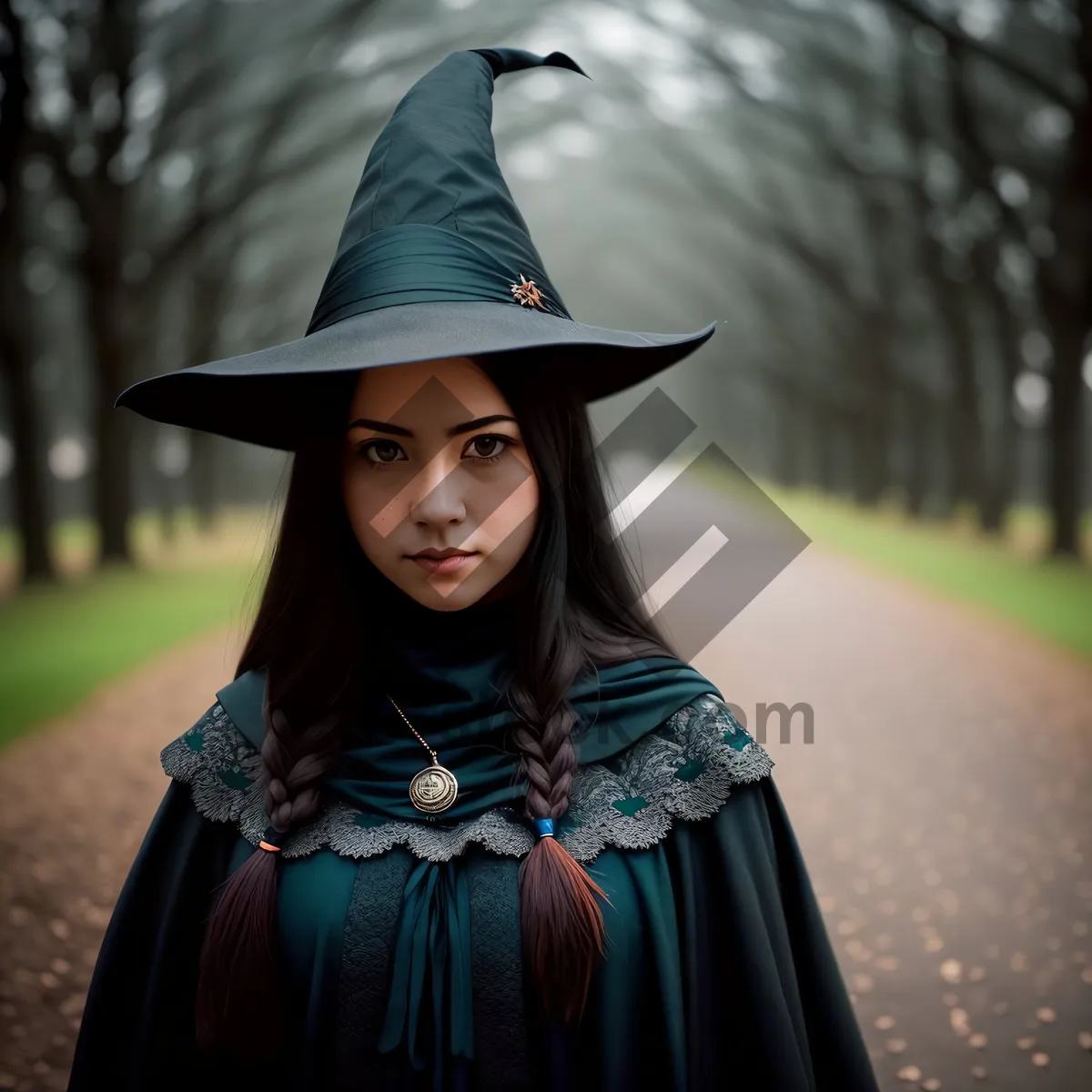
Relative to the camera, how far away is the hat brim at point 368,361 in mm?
1562

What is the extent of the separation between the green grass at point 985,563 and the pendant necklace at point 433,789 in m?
2.47

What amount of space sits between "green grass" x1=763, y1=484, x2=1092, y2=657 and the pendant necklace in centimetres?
247

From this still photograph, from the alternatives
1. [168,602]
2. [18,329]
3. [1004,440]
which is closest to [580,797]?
[18,329]

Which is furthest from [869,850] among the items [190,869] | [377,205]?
[377,205]

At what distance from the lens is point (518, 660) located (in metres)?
1.81

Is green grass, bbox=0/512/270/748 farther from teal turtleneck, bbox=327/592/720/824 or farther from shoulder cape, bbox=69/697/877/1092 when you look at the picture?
teal turtleneck, bbox=327/592/720/824

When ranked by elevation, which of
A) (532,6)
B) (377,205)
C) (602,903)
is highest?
(532,6)

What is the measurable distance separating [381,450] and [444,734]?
547 mm

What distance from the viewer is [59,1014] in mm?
3908

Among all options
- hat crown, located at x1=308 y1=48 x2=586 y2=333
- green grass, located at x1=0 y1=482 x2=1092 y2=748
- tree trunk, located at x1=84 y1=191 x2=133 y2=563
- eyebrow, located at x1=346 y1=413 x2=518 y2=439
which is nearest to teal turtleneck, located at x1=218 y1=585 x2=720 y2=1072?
eyebrow, located at x1=346 y1=413 x2=518 y2=439

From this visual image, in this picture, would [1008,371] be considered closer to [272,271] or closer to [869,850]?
[869,850]

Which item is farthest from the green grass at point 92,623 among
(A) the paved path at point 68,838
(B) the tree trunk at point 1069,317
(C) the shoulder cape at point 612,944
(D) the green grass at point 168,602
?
(B) the tree trunk at point 1069,317

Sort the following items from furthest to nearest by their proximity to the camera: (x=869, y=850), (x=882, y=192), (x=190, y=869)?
(x=882, y=192) → (x=869, y=850) → (x=190, y=869)

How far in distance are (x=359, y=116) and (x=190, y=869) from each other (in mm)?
10968
